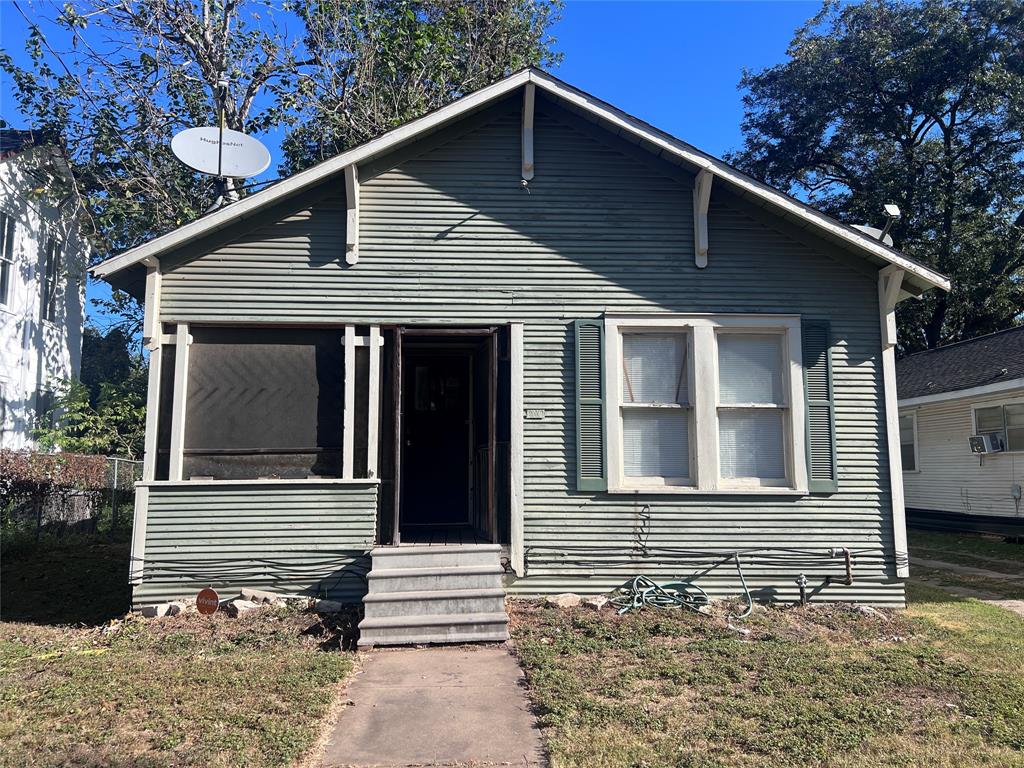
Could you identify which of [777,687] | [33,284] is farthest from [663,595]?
[33,284]

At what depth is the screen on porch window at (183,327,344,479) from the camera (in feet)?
22.1

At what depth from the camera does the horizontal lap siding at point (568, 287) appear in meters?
6.89

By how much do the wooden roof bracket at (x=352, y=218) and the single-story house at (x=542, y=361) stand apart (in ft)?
0.07

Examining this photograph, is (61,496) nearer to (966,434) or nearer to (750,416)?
(750,416)

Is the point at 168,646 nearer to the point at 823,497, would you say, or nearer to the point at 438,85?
the point at 823,497

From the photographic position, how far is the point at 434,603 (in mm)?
5793

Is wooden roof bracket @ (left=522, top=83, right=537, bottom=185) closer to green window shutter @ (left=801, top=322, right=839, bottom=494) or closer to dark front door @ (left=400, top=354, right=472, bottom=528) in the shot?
dark front door @ (left=400, top=354, right=472, bottom=528)

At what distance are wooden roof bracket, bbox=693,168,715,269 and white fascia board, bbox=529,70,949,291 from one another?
0.76ft

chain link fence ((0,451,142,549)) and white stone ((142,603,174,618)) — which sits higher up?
chain link fence ((0,451,142,549))

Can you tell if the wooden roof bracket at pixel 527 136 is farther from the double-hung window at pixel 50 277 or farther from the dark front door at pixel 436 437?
the double-hung window at pixel 50 277

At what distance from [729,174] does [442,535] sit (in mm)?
4462

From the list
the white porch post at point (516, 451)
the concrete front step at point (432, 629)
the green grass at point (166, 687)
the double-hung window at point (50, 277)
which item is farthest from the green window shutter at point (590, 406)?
the double-hung window at point (50, 277)

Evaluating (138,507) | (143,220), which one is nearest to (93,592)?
(138,507)

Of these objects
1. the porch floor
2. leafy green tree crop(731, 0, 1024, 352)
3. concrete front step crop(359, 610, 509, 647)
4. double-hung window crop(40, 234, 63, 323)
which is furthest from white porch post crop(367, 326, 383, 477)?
leafy green tree crop(731, 0, 1024, 352)
